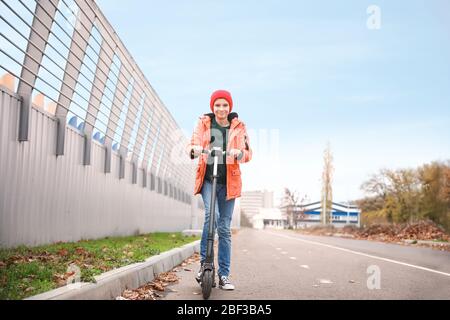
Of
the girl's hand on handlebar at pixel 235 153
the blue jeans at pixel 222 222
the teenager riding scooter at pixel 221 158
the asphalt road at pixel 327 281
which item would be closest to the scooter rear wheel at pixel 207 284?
the asphalt road at pixel 327 281

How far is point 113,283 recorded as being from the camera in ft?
16.7

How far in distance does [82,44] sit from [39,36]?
5.83 ft

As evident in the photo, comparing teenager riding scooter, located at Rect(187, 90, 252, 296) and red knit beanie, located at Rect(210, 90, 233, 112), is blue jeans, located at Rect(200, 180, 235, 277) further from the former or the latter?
red knit beanie, located at Rect(210, 90, 233, 112)

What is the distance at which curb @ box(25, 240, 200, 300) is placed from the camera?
4.14m

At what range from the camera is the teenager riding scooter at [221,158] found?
5809 mm

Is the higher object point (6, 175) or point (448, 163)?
point (448, 163)

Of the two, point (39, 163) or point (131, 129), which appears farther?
point (131, 129)

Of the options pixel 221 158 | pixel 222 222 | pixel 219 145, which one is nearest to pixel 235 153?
pixel 221 158

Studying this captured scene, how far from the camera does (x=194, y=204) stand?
19922mm

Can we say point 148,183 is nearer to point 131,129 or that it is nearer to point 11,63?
point 131,129

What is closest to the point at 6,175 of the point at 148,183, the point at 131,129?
the point at 131,129

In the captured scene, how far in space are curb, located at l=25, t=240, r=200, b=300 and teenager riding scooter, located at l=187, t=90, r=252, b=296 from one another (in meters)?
0.69

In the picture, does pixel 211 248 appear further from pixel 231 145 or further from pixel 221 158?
pixel 231 145
